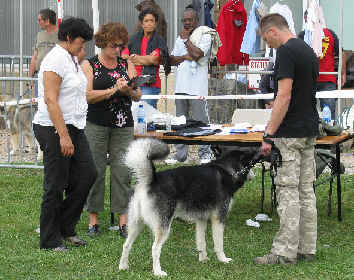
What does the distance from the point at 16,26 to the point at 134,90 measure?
8.78 meters

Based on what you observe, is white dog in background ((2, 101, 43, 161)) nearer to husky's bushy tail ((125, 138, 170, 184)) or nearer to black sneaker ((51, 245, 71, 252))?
black sneaker ((51, 245, 71, 252))

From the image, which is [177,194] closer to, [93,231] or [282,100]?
[282,100]

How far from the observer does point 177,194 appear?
5652mm

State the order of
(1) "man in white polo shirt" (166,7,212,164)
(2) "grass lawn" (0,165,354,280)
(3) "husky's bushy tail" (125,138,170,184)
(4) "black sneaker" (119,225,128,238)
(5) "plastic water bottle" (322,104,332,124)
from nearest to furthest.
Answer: (3) "husky's bushy tail" (125,138,170,184)
(2) "grass lawn" (0,165,354,280)
(4) "black sneaker" (119,225,128,238)
(5) "plastic water bottle" (322,104,332,124)
(1) "man in white polo shirt" (166,7,212,164)

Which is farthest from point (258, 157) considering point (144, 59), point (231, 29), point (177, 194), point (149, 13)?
point (231, 29)

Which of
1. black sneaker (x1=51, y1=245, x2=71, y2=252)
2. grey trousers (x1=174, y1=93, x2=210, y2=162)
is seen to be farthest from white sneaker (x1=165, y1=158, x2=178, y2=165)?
black sneaker (x1=51, y1=245, x2=71, y2=252)

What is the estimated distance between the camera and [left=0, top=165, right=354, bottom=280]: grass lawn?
5668mm

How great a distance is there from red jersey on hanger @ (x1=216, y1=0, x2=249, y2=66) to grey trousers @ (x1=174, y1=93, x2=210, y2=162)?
1.73 m

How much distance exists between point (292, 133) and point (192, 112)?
5.05 m

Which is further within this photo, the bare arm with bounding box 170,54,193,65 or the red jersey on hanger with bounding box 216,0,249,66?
the red jersey on hanger with bounding box 216,0,249,66

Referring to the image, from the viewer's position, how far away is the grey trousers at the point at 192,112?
1057 centimetres

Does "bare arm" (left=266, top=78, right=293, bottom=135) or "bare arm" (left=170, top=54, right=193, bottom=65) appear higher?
"bare arm" (left=170, top=54, right=193, bottom=65)

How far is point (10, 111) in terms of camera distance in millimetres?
11594

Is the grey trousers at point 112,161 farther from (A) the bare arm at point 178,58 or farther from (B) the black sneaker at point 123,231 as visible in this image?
(A) the bare arm at point 178,58
